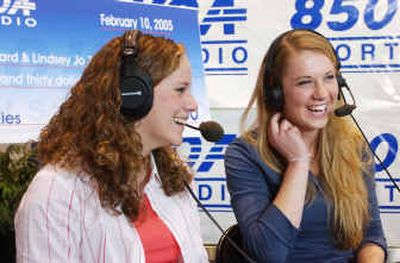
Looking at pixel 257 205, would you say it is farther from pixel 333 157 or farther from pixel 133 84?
pixel 133 84

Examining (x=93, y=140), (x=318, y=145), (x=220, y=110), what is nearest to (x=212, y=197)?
(x=220, y=110)

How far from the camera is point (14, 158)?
1817mm

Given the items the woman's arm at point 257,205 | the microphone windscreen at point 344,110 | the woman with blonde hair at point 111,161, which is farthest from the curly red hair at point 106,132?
the microphone windscreen at point 344,110

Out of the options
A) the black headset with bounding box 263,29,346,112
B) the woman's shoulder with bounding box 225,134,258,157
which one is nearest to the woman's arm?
the woman's shoulder with bounding box 225,134,258,157

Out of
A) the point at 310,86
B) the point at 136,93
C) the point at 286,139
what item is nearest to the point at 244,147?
the point at 286,139

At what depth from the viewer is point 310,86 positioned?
4.74 feet

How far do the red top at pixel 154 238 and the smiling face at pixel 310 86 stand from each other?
17.4 inches

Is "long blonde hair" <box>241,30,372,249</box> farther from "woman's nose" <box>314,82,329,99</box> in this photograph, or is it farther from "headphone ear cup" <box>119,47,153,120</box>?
"headphone ear cup" <box>119,47,153,120</box>

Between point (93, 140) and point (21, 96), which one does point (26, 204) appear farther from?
point (21, 96)

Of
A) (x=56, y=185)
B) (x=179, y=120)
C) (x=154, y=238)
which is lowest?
(x=154, y=238)

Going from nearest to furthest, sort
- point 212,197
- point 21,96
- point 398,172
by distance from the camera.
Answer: point 21,96, point 398,172, point 212,197

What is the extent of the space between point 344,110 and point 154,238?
0.55 meters

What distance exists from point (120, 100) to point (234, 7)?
3.96 ft

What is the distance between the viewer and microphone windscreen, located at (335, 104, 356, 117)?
143 centimetres
